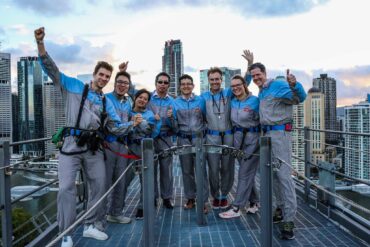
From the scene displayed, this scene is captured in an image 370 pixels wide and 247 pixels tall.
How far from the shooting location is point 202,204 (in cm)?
413

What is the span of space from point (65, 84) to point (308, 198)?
358 cm

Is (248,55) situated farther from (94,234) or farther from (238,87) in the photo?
(94,234)

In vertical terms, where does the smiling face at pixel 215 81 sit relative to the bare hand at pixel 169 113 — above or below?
above

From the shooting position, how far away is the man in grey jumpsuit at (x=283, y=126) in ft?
12.1

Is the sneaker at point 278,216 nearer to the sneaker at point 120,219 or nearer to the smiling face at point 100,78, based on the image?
the sneaker at point 120,219

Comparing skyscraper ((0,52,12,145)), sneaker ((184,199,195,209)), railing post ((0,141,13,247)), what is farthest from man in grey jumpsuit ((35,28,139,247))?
skyscraper ((0,52,12,145))

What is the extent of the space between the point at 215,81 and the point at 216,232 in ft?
6.10

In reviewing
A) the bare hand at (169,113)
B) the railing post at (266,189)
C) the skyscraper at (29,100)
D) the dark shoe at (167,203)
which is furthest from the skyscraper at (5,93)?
the railing post at (266,189)

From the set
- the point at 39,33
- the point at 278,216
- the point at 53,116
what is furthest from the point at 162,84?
the point at 53,116

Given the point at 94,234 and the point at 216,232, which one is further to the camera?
the point at 216,232

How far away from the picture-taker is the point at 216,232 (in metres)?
3.93

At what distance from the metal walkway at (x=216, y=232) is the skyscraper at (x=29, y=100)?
172 feet

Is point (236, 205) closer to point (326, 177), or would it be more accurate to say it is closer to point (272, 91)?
point (326, 177)

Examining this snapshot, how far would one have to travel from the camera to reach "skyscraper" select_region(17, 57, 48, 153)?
188ft
